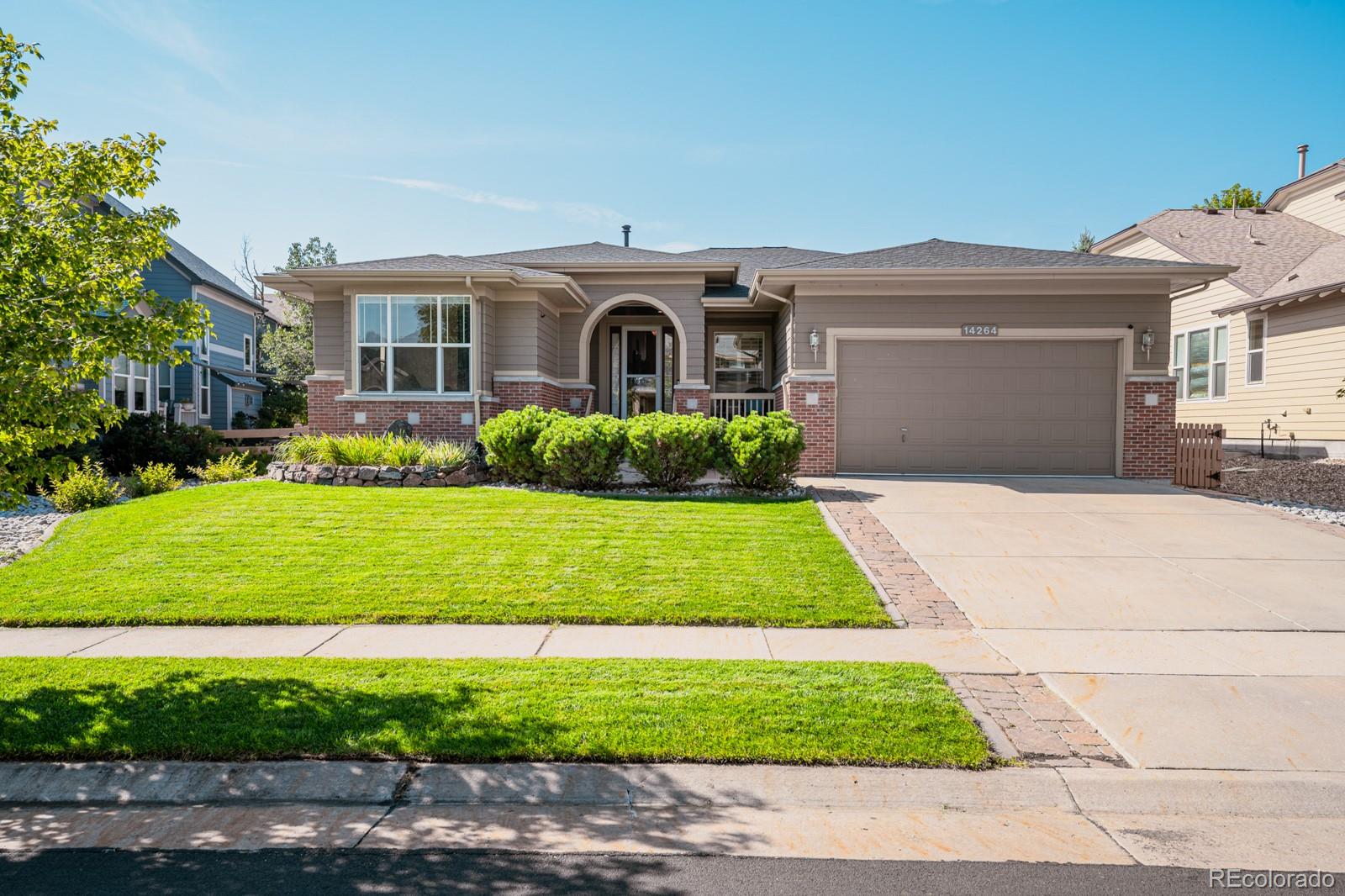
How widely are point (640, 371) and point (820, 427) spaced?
19.7ft

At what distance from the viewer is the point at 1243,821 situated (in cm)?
350

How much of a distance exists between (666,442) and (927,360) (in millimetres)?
5863

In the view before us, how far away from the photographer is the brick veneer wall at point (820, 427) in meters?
14.4

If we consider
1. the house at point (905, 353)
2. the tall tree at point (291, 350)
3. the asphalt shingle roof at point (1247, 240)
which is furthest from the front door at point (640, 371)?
the tall tree at point (291, 350)

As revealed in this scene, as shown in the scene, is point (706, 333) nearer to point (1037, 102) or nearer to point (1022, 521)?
point (1037, 102)

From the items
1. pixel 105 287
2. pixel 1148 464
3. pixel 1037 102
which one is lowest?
pixel 1148 464

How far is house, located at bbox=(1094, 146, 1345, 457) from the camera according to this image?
16141mm

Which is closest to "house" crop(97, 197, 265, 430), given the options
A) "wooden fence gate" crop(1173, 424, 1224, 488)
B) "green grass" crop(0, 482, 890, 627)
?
"green grass" crop(0, 482, 890, 627)

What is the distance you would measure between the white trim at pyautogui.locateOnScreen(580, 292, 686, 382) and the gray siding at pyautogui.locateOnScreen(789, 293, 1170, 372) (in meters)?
3.69

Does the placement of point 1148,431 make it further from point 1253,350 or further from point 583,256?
point 583,256

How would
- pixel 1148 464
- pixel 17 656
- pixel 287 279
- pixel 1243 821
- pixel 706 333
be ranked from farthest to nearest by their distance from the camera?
pixel 706 333 → pixel 287 279 → pixel 1148 464 → pixel 17 656 → pixel 1243 821

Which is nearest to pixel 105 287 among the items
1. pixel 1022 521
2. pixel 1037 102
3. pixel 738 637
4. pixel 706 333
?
pixel 738 637

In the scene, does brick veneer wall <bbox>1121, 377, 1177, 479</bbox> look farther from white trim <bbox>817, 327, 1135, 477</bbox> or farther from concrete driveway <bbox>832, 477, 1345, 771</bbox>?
concrete driveway <bbox>832, 477, 1345, 771</bbox>

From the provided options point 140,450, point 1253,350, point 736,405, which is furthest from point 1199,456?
point 140,450
